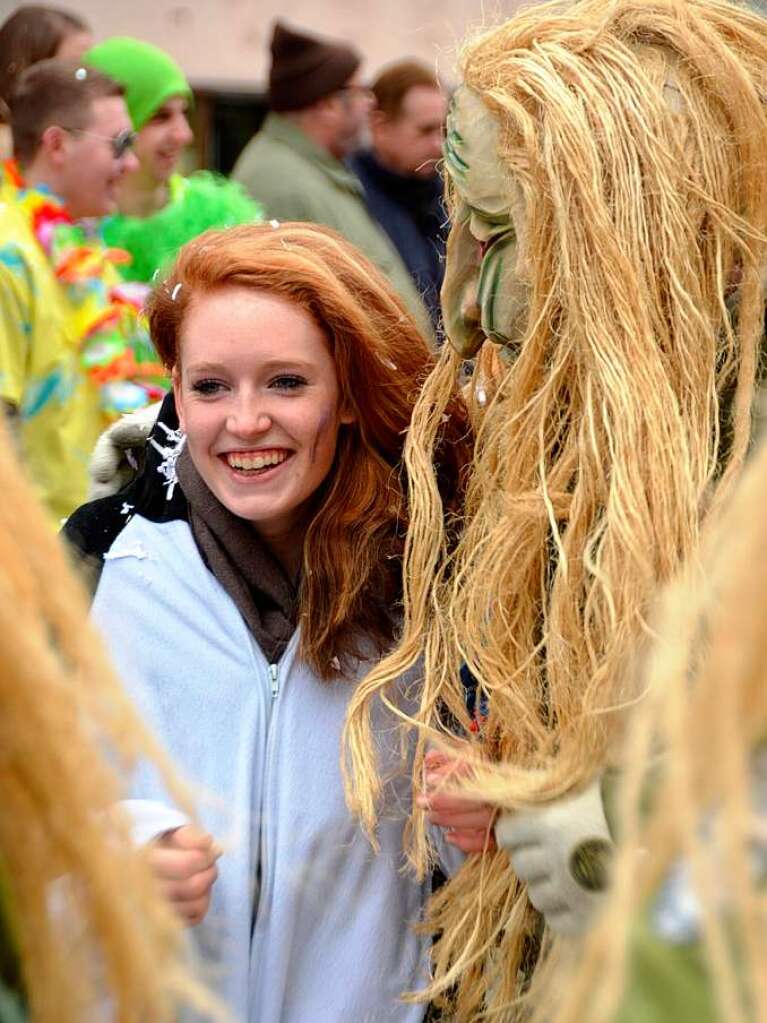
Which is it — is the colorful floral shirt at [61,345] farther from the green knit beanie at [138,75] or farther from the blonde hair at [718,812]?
the blonde hair at [718,812]

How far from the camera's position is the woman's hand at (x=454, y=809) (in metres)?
2.04

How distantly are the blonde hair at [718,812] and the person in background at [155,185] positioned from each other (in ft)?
11.7

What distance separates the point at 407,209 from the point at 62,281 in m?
2.36

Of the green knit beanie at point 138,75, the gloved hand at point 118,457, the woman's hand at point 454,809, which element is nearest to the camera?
the woman's hand at point 454,809

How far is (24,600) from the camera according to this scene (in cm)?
109

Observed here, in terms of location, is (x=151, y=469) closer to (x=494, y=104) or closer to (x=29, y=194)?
(x=494, y=104)

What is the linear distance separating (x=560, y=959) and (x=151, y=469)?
98 cm

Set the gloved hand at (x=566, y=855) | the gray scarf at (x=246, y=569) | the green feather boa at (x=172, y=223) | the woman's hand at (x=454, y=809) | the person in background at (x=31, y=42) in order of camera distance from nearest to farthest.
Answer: the gloved hand at (x=566, y=855) → the woman's hand at (x=454, y=809) → the gray scarf at (x=246, y=569) → the green feather boa at (x=172, y=223) → the person in background at (x=31, y=42)

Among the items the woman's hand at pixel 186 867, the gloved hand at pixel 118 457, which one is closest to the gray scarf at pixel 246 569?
the gloved hand at pixel 118 457

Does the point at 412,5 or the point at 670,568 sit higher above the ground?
the point at 412,5

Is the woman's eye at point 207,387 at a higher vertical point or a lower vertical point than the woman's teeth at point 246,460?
higher

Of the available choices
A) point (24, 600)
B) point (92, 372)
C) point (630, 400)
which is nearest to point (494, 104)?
point (630, 400)

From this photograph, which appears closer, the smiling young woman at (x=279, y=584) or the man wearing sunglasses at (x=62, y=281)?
the smiling young woman at (x=279, y=584)

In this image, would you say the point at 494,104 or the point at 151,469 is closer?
the point at 494,104
